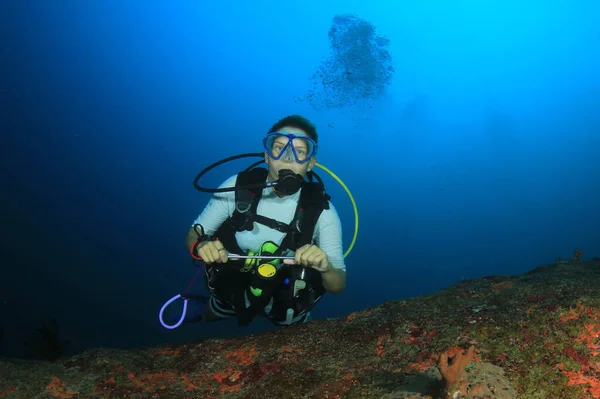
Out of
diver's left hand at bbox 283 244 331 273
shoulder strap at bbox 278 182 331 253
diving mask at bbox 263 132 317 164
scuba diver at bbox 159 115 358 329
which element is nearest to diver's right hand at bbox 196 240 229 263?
scuba diver at bbox 159 115 358 329

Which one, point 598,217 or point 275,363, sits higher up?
point 598,217

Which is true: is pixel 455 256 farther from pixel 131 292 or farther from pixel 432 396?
pixel 432 396

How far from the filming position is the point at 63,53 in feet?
148

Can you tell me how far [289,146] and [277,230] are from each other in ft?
3.09

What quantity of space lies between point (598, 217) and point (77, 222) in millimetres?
71319

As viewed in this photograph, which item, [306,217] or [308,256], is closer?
[308,256]

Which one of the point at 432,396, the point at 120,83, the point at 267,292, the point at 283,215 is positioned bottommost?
the point at 432,396

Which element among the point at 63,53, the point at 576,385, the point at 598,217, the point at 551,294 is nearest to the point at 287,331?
the point at 576,385

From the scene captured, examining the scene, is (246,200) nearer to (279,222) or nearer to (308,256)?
(279,222)

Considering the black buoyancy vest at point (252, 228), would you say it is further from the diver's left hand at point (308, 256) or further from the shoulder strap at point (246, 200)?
the diver's left hand at point (308, 256)

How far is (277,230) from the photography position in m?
3.45

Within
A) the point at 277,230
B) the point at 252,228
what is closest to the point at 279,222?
the point at 277,230

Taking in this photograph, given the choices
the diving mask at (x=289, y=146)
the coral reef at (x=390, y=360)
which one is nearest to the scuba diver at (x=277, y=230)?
the diving mask at (x=289, y=146)

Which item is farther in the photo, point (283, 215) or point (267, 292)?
point (283, 215)
